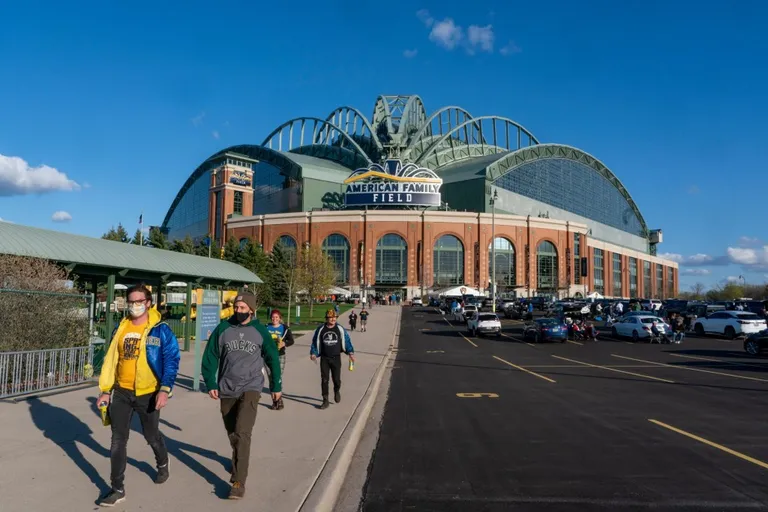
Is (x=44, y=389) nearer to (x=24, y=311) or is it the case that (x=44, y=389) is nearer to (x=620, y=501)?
(x=24, y=311)

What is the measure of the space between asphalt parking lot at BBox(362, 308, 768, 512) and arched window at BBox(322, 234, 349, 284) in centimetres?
6940

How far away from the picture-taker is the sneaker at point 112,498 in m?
5.09

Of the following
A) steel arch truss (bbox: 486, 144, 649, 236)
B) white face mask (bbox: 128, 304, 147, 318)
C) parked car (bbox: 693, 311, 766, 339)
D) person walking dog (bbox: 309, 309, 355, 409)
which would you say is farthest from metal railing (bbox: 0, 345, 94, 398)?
steel arch truss (bbox: 486, 144, 649, 236)

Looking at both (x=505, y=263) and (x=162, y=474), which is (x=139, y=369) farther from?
(x=505, y=263)

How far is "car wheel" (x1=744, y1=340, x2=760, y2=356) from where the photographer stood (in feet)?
72.8

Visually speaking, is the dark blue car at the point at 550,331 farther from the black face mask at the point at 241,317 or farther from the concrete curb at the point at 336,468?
the black face mask at the point at 241,317

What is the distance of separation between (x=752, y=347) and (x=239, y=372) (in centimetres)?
2344

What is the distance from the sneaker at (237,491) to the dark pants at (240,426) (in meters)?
0.04

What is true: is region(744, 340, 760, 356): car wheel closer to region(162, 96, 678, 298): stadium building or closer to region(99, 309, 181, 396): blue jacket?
region(99, 309, 181, 396): blue jacket

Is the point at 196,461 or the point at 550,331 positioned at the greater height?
the point at 550,331

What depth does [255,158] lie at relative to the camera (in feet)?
361

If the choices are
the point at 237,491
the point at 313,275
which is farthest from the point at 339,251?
the point at 237,491

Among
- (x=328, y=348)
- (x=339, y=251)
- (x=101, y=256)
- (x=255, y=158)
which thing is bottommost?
(x=328, y=348)

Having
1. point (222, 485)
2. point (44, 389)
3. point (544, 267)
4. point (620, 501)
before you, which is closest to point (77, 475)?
point (222, 485)
